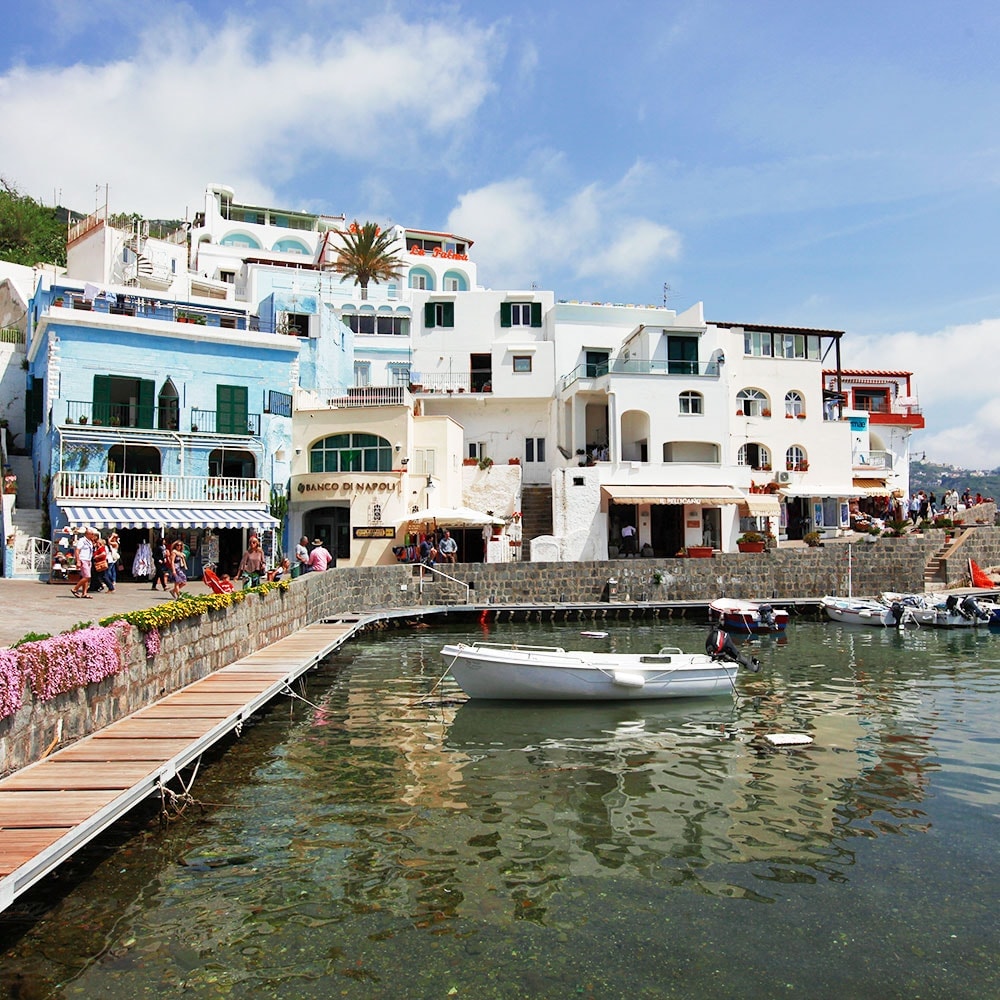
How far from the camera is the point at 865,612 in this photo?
31.9m

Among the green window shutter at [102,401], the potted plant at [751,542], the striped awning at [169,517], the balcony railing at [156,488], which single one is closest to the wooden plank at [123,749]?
the striped awning at [169,517]

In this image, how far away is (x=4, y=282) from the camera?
41.8 meters

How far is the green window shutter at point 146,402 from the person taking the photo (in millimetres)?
31375

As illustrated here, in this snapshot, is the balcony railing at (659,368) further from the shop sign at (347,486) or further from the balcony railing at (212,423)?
the balcony railing at (212,423)

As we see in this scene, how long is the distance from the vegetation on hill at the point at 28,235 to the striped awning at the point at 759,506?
42602 mm

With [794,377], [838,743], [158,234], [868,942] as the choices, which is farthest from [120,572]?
[158,234]

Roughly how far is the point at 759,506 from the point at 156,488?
2689cm

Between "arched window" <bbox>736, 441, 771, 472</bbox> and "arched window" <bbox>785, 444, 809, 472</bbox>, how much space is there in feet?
3.66

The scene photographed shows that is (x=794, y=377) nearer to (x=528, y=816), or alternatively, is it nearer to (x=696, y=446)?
(x=696, y=446)

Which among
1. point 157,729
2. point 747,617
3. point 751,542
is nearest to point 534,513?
point 751,542

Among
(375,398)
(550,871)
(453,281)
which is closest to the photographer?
(550,871)

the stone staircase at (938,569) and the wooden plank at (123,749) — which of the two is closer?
the wooden plank at (123,749)

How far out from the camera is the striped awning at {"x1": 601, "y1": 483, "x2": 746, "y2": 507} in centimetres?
3891

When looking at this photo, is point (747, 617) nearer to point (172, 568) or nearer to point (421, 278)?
point (172, 568)
